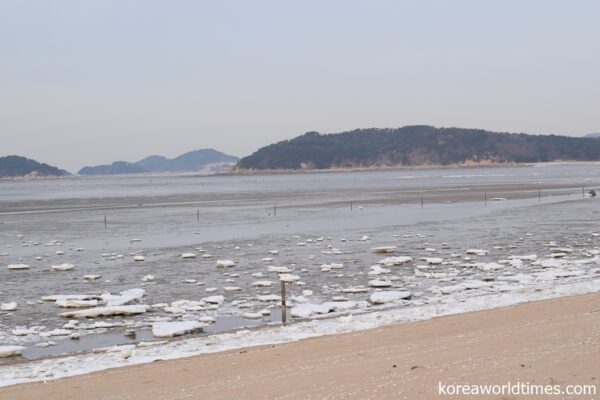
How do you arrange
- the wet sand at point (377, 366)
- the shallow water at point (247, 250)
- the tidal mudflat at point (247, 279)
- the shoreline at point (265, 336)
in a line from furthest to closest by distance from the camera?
the shallow water at point (247, 250) < the tidal mudflat at point (247, 279) < the shoreline at point (265, 336) < the wet sand at point (377, 366)

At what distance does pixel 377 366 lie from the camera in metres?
8.65

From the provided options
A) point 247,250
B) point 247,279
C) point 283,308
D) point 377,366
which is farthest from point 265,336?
point 247,250

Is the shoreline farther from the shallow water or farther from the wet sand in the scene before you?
the shallow water

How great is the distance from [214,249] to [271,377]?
17.9 metres

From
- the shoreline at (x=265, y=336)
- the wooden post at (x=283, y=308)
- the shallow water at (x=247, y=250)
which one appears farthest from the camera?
the shallow water at (x=247, y=250)

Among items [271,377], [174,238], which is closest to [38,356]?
[271,377]

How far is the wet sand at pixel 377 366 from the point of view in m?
7.59


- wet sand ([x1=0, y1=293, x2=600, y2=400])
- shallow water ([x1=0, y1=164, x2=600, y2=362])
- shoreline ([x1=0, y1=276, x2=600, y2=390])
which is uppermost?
wet sand ([x1=0, y1=293, x2=600, y2=400])

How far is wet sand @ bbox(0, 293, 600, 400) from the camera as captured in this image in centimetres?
759

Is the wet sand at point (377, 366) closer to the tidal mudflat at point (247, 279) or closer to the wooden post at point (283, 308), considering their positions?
the tidal mudflat at point (247, 279)

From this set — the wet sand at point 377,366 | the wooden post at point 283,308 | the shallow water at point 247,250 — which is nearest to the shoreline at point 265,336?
the wooden post at point 283,308

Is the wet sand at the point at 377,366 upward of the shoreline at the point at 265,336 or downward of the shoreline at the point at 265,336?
upward

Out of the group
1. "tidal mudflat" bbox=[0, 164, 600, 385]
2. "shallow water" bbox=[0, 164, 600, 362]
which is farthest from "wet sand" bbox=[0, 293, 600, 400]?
"shallow water" bbox=[0, 164, 600, 362]

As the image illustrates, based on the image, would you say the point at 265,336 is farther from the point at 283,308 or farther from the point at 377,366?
the point at 377,366
